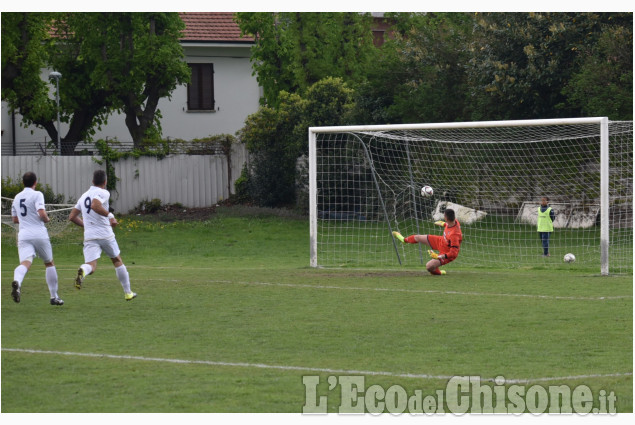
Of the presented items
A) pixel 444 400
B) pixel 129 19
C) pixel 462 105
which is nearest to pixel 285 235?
pixel 462 105

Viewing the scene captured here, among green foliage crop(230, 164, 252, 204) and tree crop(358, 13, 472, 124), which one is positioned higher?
tree crop(358, 13, 472, 124)

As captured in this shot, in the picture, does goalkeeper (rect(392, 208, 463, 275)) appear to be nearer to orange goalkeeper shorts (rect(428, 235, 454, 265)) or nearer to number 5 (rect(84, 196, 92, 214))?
orange goalkeeper shorts (rect(428, 235, 454, 265))

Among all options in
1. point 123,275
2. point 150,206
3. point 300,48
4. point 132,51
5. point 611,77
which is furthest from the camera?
point 300,48

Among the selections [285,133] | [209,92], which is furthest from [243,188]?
[209,92]

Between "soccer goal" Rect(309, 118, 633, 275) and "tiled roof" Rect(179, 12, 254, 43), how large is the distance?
43.3 feet

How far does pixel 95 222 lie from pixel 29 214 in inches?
33.9

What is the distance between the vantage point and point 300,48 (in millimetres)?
34875

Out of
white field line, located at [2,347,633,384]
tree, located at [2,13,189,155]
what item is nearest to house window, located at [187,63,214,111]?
tree, located at [2,13,189,155]

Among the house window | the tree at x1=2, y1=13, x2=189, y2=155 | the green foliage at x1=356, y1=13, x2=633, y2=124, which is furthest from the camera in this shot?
the house window

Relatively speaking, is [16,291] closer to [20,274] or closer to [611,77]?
[20,274]

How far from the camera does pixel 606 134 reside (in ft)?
51.5

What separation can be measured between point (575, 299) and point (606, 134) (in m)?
4.23

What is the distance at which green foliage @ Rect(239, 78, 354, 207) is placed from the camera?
96.1ft

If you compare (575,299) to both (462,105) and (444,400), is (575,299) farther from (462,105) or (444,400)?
(462,105)
